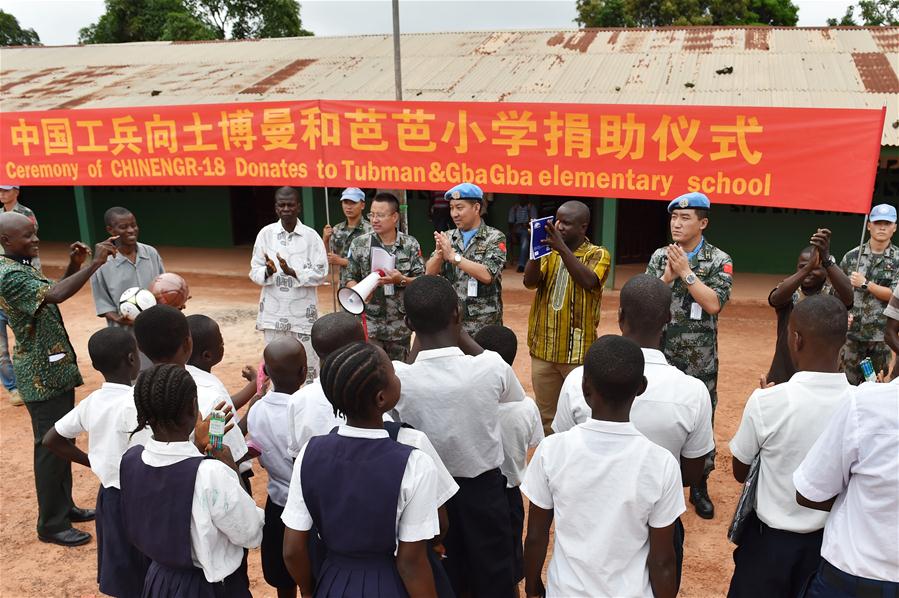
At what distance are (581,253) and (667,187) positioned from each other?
11.5 feet

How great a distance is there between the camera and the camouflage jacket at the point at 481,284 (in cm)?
446

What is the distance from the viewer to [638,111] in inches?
278

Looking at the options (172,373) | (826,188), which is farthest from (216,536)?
(826,188)

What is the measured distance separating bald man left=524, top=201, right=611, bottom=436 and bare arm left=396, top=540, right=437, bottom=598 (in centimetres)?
223

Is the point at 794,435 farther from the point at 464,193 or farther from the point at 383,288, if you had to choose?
the point at 383,288

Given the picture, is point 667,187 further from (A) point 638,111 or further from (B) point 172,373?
(B) point 172,373

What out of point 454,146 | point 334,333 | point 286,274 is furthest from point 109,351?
point 454,146

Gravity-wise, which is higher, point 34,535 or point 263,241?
point 263,241

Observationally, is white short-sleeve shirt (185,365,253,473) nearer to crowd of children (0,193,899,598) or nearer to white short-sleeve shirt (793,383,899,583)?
crowd of children (0,193,899,598)

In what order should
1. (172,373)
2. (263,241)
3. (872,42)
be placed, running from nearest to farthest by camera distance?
1. (172,373)
2. (263,241)
3. (872,42)

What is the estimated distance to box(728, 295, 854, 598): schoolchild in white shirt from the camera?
2.21 metres

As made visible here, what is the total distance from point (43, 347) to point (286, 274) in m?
1.69

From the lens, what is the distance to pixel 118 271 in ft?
14.8

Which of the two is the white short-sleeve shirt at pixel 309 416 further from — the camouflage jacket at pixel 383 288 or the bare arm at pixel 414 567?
the camouflage jacket at pixel 383 288
